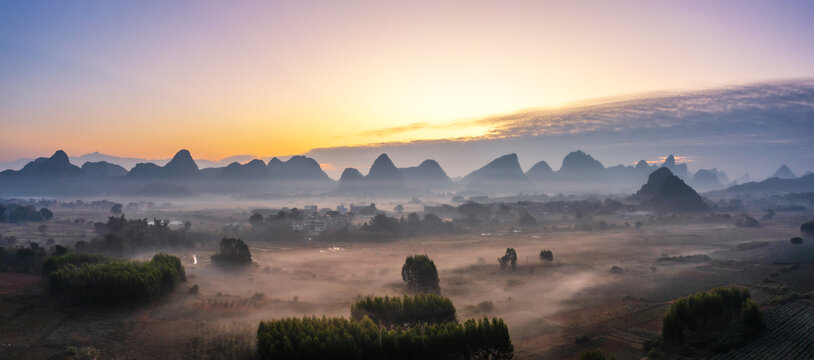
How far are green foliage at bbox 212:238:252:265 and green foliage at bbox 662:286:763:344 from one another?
183ft

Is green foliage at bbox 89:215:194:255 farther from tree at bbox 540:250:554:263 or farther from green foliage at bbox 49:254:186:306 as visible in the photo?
tree at bbox 540:250:554:263

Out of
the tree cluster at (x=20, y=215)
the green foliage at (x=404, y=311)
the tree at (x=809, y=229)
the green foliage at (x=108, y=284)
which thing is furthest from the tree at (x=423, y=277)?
the tree cluster at (x=20, y=215)

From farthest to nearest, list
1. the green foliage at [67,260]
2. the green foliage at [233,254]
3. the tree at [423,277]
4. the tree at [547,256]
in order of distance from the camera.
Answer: the tree at [547,256], the green foliage at [233,254], the tree at [423,277], the green foliage at [67,260]

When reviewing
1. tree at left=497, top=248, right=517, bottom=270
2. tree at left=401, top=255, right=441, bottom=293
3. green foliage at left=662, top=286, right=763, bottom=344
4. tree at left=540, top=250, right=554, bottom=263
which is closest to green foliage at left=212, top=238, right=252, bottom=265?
tree at left=401, top=255, right=441, bottom=293

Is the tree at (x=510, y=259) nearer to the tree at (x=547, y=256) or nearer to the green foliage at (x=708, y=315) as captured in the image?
the tree at (x=547, y=256)

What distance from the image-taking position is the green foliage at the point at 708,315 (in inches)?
1264

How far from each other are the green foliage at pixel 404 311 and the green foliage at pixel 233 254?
37.4 meters

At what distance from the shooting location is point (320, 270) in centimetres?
6178

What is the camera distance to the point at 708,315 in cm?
3403

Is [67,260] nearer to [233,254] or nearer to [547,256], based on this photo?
[233,254]

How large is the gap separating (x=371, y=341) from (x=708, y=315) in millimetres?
29278

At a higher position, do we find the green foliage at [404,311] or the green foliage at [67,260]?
the green foliage at [67,260]

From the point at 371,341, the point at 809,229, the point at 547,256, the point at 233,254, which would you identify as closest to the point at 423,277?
the point at 371,341

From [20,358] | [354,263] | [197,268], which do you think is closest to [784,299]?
[354,263]
